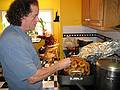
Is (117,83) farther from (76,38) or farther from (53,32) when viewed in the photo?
(53,32)

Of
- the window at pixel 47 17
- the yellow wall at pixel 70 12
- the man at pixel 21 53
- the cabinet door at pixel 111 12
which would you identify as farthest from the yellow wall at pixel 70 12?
the window at pixel 47 17

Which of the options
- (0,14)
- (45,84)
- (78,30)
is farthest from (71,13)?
(0,14)

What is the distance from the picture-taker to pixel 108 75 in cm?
113

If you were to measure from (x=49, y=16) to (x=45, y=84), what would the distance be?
4697 millimetres

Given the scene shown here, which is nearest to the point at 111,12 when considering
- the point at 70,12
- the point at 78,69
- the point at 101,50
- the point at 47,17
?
the point at 101,50

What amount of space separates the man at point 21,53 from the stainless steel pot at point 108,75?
19 centimetres

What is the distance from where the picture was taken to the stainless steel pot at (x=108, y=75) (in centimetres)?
112

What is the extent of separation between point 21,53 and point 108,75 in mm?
499

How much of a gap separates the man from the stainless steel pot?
190mm

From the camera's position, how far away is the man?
1.18m

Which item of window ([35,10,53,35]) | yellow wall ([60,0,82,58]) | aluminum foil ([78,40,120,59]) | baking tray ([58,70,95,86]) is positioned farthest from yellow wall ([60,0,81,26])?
window ([35,10,53,35])

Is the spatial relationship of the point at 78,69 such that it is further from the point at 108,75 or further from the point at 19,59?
the point at 19,59

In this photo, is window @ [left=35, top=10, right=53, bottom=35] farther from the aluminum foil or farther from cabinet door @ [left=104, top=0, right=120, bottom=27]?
the aluminum foil

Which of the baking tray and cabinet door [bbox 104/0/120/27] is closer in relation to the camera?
the baking tray
